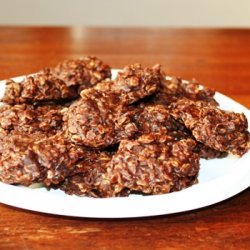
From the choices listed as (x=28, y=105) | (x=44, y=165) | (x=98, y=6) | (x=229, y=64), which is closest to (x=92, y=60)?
(x=28, y=105)

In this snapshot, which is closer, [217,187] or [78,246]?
[78,246]

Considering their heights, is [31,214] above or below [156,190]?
below

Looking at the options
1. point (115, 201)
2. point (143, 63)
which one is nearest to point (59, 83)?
point (115, 201)

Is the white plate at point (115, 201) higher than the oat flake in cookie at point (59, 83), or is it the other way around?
the oat flake in cookie at point (59, 83)

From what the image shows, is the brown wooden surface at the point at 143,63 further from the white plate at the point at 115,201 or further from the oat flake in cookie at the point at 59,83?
the oat flake in cookie at the point at 59,83

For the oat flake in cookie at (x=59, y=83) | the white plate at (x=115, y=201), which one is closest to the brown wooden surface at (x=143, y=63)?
the white plate at (x=115, y=201)

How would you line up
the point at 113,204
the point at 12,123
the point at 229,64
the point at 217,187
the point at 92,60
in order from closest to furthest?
1. the point at 113,204
2. the point at 217,187
3. the point at 12,123
4. the point at 92,60
5. the point at 229,64

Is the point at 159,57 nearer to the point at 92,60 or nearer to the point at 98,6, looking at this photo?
the point at 92,60

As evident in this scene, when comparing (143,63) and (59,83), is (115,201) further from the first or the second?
(143,63)
